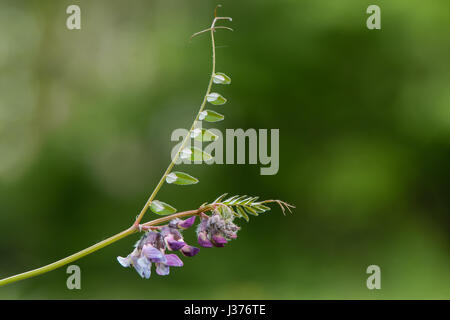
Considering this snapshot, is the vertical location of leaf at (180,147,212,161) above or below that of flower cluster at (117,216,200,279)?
above

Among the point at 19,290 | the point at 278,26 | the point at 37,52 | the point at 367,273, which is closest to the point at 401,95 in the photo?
the point at 278,26

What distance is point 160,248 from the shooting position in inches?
21.2

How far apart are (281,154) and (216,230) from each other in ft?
7.65

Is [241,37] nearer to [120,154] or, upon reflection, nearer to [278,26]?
[278,26]

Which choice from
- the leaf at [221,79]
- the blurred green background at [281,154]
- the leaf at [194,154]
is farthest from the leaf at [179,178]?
the blurred green background at [281,154]

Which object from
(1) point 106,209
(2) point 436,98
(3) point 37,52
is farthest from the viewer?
(3) point 37,52

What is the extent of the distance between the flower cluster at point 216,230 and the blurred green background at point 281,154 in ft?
6.86

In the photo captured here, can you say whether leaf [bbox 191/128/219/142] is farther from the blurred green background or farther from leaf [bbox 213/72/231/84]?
the blurred green background

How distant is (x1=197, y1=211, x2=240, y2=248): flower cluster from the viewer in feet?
1.74

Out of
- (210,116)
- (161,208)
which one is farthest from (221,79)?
(161,208)

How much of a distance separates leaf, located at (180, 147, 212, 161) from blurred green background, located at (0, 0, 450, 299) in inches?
80.6

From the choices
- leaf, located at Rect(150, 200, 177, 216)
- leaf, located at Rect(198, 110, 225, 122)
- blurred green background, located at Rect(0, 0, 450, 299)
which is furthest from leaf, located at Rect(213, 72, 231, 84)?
blurred green background, located at Rect(0, 0, 450, 299)

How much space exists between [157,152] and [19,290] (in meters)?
1.09

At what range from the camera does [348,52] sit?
2789mm
